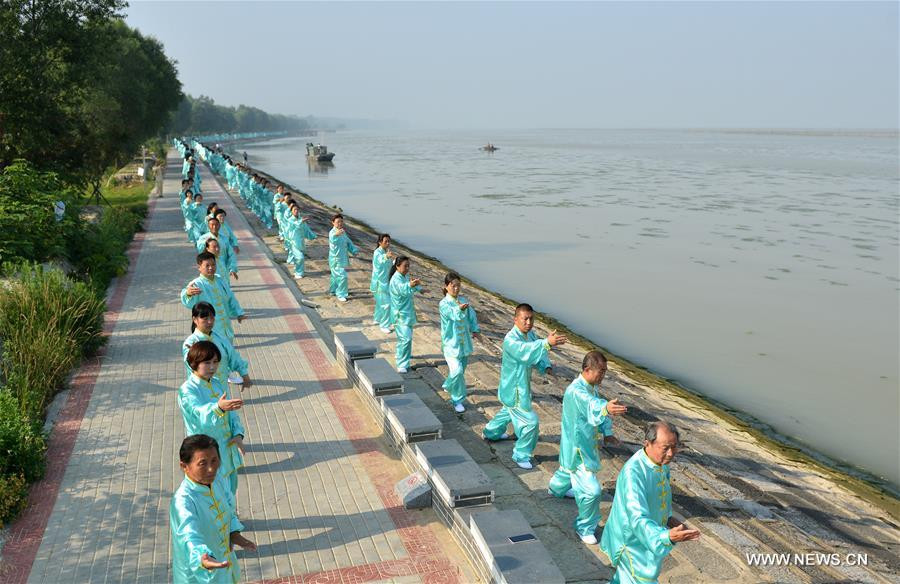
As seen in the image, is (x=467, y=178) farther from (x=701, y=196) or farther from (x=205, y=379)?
(x=205, y=379)

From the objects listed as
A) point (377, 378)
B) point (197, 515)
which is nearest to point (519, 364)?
point (377, 378)

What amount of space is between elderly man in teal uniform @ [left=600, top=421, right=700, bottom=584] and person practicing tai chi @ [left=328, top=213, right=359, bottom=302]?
971cm

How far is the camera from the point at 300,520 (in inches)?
240

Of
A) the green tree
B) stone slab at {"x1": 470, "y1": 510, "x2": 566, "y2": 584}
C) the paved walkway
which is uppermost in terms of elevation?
the green tree

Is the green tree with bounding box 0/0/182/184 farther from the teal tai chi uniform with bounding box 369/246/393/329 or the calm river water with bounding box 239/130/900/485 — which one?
the calm river water with bounding box 239/130/900/485

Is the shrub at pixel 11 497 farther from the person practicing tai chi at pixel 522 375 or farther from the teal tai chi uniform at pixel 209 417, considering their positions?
the person practicing tai chi at pixel 522 375

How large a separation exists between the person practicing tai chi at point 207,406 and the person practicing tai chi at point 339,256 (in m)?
7.91

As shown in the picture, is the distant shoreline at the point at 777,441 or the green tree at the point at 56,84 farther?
the green tree at the point at 56,84

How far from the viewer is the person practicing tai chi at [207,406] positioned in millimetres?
5492

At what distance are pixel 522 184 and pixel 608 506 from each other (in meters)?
47.3

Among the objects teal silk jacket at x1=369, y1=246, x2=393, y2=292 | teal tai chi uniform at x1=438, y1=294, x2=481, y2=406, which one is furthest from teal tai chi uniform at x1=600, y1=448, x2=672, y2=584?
teal silk jacket at x1=369, y1=246, x2=393, y2=292

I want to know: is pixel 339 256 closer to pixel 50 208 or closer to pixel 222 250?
pixel 222 250

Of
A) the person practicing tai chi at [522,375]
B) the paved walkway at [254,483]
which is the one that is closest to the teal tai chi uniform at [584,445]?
the person practicing tai chi at [522,375]

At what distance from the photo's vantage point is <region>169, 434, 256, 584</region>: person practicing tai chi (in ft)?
13.5
